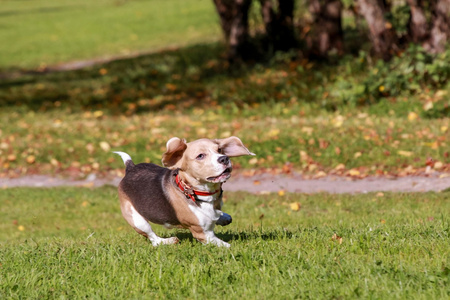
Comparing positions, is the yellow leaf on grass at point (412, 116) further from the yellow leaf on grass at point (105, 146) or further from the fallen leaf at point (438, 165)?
the yellow leaf on grass at point (105, 146)

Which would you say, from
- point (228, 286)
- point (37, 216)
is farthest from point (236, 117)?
point (228, 286)

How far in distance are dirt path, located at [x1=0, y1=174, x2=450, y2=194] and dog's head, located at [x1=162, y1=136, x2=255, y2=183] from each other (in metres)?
3.07

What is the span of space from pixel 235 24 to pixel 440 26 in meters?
5.84

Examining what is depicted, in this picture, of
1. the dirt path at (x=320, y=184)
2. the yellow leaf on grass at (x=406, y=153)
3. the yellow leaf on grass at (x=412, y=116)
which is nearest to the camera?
the dirt path at (x=320, y=184)

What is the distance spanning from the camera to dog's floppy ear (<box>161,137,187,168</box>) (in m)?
4.74

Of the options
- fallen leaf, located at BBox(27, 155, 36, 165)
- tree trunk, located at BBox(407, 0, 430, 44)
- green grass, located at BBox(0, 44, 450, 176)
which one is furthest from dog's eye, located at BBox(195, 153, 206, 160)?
tree trunk, located at BBox(407, 0, 430, 44)

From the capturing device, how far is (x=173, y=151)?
478cm

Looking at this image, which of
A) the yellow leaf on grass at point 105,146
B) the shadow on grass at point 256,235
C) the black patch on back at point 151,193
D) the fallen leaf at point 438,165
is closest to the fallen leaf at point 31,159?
the yellow leaf on grass at point 105,146

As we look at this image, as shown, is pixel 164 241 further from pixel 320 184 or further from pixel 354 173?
pixel 354 173

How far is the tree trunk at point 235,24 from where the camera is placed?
55.2ft

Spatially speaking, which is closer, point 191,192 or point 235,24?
point 191,192

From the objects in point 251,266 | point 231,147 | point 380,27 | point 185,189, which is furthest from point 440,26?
point 251,266

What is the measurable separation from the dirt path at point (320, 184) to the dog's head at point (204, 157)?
307cm

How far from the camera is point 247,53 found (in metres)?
17.8
